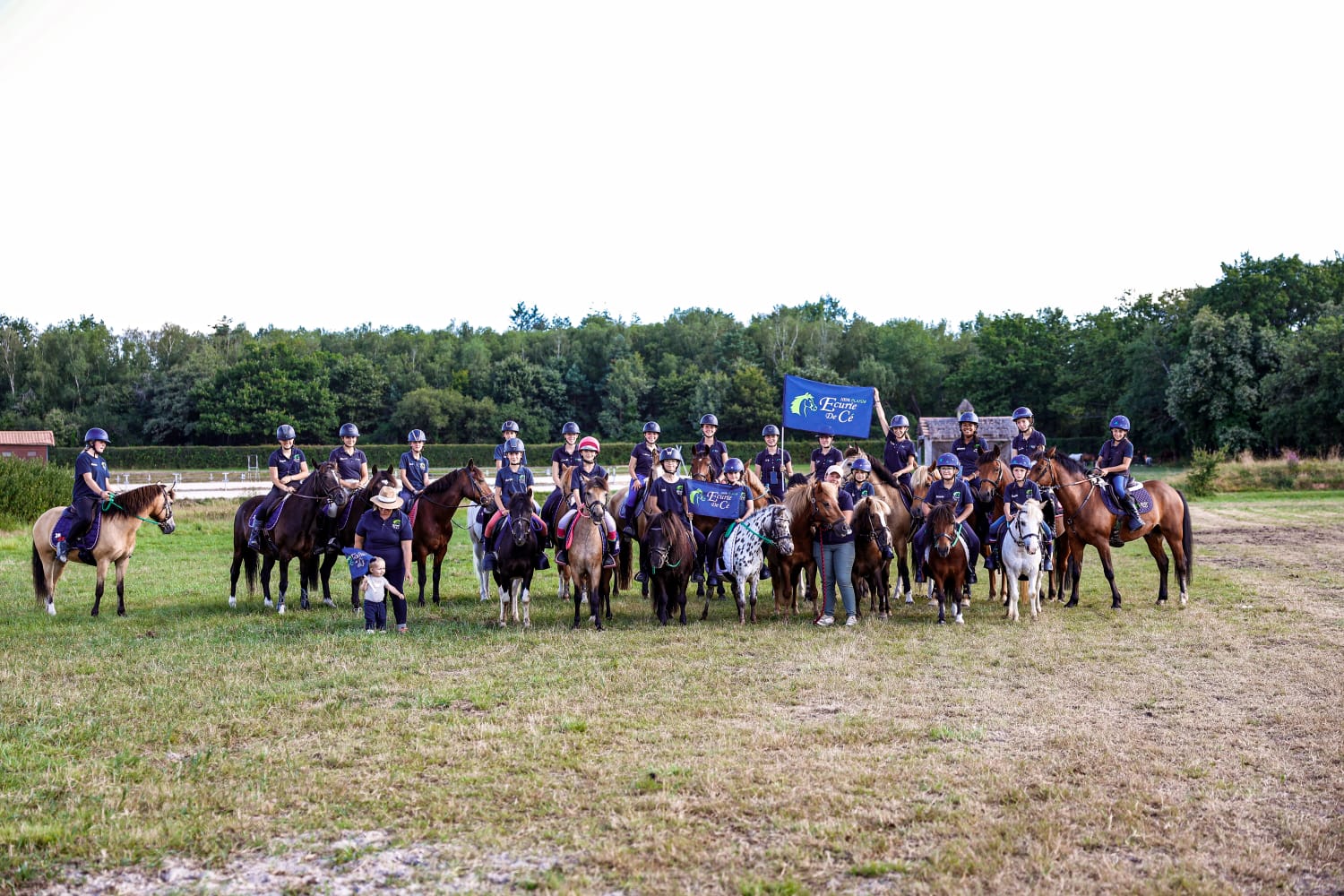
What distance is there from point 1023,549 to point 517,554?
620 cm

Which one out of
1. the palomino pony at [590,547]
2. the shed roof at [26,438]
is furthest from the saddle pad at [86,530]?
the shed roof at [26,438]

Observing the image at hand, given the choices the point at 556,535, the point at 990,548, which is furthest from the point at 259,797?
the point at 990,548

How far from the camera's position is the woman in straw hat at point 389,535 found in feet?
37.0

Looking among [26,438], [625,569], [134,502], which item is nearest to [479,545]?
[625,569]

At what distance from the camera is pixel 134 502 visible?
12969 mm

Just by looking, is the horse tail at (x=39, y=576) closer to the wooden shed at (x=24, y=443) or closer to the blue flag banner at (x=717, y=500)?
the blue flag banner at (x=717, y=500)

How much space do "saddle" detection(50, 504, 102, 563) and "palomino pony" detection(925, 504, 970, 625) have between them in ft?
34.7

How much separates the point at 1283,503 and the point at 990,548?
24.0 meters

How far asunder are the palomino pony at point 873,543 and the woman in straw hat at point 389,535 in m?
5.45

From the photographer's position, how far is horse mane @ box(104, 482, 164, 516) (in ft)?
42.5

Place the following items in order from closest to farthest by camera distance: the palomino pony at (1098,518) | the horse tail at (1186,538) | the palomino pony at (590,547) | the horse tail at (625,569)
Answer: the palomino pony at (590,547), the palomino pony at (1098,518), the horse tail at (1186,538), the horse tail at (625,569)

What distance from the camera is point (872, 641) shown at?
1077 centimetres

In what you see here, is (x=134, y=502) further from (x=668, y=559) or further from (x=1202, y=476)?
(x=1202, y=476)

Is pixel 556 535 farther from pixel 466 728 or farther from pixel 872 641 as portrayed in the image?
pixel 466 728
